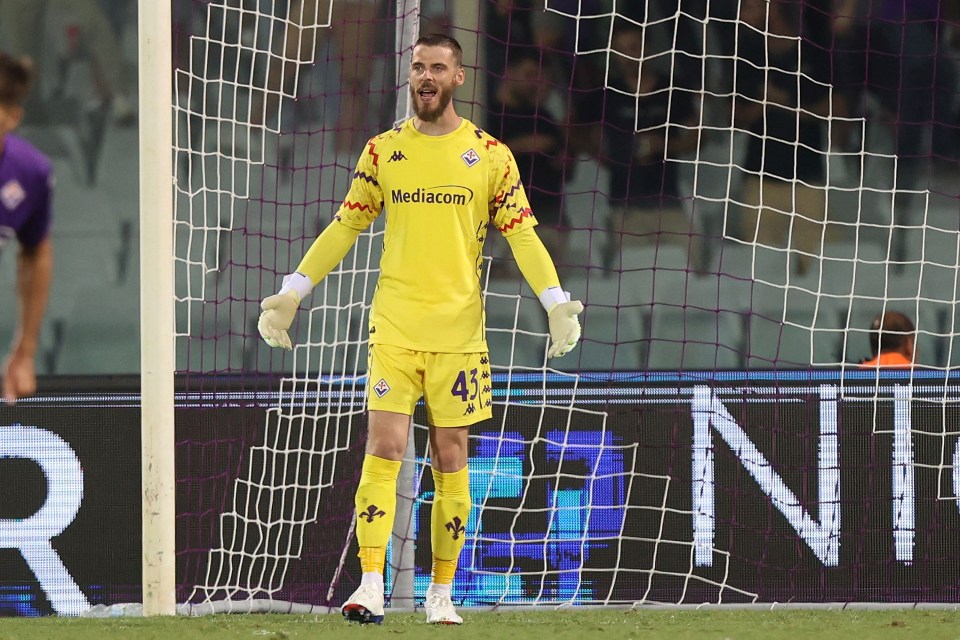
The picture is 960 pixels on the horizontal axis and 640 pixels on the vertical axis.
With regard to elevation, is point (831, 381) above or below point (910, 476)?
above

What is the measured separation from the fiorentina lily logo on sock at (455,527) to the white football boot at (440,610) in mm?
185

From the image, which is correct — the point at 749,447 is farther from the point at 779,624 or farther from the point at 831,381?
the point at 779,624

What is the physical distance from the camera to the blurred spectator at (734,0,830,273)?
704 centimetres

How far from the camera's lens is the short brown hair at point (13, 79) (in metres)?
2.79

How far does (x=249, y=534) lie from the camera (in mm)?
5270

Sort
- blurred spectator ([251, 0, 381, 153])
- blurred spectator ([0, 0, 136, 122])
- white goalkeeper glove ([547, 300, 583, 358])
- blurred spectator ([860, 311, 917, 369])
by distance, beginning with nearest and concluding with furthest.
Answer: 1. white goalkeeper glove ([547, 300, 583, 358])
2. blurred spectator ([860, 311, 917, 369])
3. blurred spectator ([251, 0, 381, 153])
4. blurred spectator ([0, 0, 136, 122])

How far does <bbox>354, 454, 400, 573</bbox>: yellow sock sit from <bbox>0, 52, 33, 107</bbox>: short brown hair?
5.47ft

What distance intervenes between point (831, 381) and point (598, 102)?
2.48m

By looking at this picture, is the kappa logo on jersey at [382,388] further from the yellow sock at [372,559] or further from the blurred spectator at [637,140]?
the blurred spectator at [637,140]

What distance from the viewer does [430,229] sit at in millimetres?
4180

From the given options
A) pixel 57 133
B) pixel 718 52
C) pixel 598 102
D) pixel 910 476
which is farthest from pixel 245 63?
pixel 910 476

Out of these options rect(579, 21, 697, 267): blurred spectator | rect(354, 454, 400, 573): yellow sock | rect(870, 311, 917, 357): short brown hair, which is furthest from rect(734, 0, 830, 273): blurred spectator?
rect(354, 454, 400, 573): yellow sock

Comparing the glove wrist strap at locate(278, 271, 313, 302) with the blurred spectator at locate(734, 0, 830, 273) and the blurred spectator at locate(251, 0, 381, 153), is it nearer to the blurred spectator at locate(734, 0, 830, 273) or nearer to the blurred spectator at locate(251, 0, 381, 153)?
the blurred spectator at locate(251, 0, 381, 153)

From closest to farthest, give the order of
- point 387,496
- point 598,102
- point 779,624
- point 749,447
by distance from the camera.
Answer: point 387,496
point 779,624
point 749,447
point 598,102
